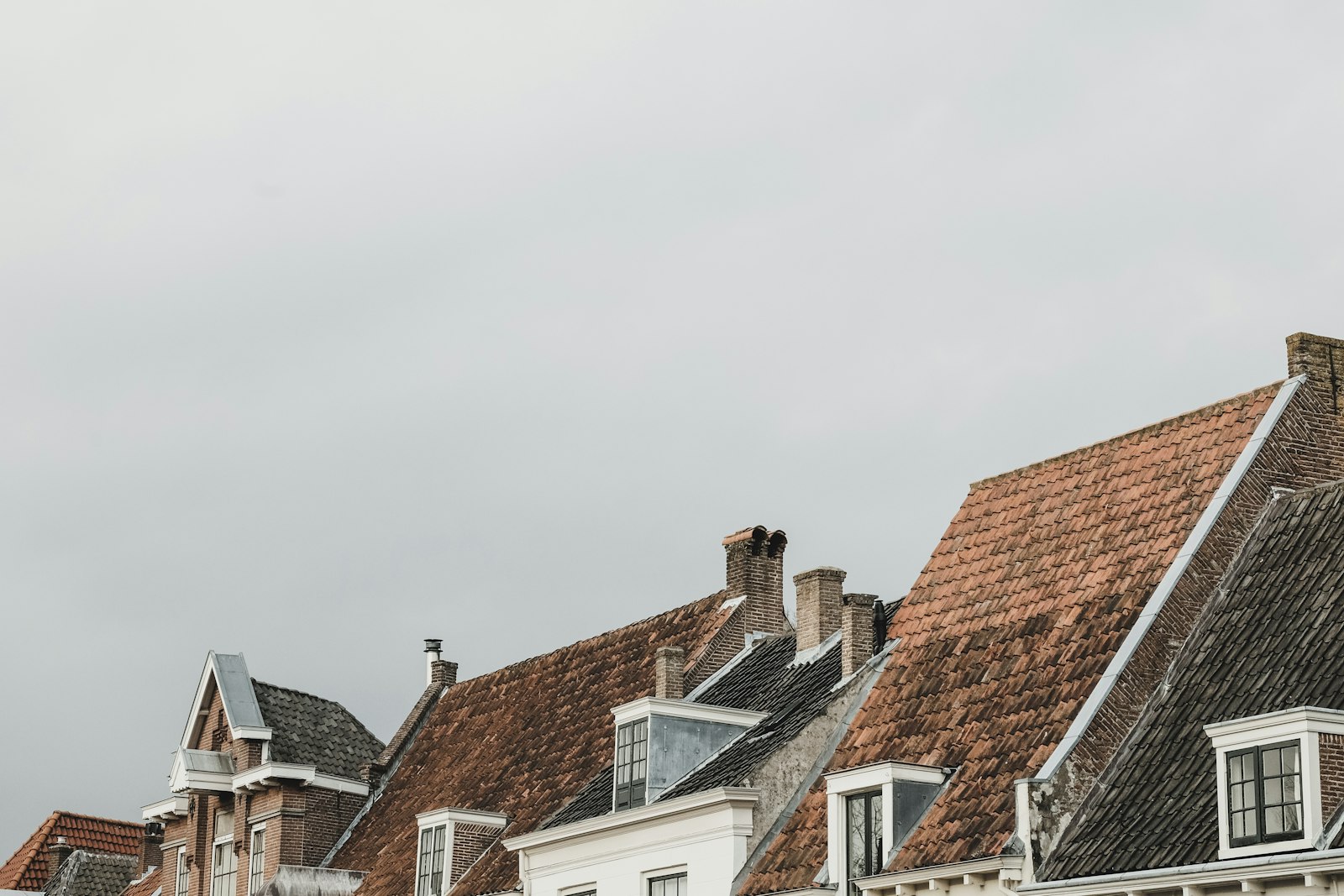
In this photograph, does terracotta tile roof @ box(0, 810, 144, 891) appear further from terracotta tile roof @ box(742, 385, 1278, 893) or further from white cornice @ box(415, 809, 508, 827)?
terracotta tile roof @ box(742, 385, 1278, 893)

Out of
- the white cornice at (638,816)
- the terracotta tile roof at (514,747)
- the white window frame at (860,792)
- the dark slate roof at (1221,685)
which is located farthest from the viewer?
the terracotta tile roof at (514,747)

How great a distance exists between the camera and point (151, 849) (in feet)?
173

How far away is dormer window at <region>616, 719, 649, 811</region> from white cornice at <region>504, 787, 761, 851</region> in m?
0.44

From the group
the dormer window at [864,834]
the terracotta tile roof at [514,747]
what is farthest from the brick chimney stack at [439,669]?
the dormer window at [864,834]

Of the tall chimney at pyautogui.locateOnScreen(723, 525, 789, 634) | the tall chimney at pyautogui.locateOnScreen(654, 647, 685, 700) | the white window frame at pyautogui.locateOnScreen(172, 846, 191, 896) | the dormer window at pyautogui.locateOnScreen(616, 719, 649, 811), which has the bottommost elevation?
the white window frame at pyautogui.locateOnScreen(172, 846, 191, 896)

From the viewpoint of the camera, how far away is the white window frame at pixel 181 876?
45312 mm

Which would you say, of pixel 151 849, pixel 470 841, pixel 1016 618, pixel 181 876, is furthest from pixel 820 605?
pixel 151 849

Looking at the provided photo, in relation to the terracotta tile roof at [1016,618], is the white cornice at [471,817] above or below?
below

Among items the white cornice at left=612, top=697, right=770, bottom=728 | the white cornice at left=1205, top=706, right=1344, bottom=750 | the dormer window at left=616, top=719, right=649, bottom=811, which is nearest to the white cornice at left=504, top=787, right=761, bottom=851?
the dormer window at left=616, top=719, right=649, bottom=811

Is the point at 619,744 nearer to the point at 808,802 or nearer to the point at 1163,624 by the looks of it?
the point at 808,802

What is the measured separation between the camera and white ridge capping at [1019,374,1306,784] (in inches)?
918

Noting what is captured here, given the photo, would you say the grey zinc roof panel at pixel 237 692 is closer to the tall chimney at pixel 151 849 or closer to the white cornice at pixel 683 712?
the tall chimney at pixel 151 849

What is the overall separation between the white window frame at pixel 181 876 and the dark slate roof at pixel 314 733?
183 inches

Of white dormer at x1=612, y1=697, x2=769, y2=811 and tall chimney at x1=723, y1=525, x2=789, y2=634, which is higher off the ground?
tall chimney at x1=723, y1=525, x2=789, y2=634
